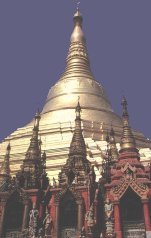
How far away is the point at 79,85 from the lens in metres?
45.8

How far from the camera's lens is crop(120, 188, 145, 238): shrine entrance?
63.0 feet

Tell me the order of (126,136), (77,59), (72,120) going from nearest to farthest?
(126,136), (72,120), (77,59)

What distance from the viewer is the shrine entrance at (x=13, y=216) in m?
21.0

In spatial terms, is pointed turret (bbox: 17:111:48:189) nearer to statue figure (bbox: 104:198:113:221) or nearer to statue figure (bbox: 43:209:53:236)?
statue figure (bbox: 43:209:53:236)

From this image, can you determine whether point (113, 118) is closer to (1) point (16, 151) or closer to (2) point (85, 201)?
(1) point (16, 151)

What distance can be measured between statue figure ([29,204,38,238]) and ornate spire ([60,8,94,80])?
95.9 ft

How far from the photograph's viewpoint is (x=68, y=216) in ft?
68.2

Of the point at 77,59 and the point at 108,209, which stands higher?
the point at 77,59

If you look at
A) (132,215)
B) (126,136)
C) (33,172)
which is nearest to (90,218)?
(132,215)

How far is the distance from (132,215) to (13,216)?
22.0 ft

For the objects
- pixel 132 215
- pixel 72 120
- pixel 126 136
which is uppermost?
pixel 72 120

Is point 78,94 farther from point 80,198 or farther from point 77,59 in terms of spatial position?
point 80,198

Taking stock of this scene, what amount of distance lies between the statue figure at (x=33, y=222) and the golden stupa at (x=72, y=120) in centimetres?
1079

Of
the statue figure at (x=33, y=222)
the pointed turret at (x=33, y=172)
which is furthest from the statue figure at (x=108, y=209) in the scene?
the pointed turret at (x=33, y=172)
